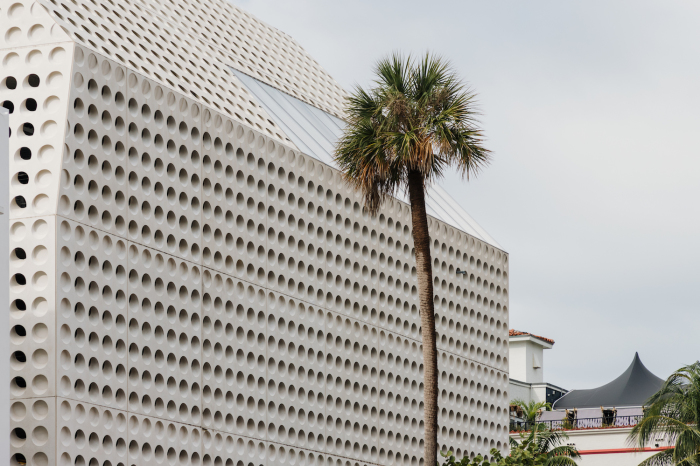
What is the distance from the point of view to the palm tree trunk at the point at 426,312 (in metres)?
21.8

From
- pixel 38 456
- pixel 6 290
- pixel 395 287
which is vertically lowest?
pixel 38 456

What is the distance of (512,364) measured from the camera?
6344 centimetres

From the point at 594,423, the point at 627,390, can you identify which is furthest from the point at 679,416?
the point at 627,390

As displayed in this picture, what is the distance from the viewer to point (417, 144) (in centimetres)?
2217

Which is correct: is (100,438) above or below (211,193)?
below

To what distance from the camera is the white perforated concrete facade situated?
1773cm

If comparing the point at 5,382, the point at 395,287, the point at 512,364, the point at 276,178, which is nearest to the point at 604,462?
the point at 512,364

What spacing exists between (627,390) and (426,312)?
122 ft

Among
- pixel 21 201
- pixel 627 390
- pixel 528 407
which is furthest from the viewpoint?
pixel 627 390

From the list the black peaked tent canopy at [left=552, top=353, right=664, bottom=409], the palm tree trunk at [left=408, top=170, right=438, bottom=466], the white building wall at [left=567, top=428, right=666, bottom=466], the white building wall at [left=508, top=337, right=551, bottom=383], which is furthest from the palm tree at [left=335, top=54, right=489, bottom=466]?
the white building wall at [left=508, top=337, right=551, bottom=383]

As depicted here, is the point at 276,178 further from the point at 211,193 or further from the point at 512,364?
the point at 512,364

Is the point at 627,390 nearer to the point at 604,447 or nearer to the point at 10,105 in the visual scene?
the point at 604,447

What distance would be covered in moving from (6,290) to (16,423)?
2.77m

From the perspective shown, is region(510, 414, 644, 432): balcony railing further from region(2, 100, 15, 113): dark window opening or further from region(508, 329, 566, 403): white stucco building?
region(2, 100, 15, 113): dark window opening
